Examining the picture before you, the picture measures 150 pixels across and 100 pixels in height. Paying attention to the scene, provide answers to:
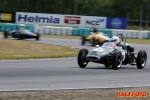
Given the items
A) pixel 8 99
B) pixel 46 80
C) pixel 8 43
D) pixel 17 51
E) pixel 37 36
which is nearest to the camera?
pixel 8 99

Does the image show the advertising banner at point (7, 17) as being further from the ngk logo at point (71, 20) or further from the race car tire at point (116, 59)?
the race car tire at point (116, 59)

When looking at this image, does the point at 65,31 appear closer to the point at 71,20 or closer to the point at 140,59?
the point at 71,20

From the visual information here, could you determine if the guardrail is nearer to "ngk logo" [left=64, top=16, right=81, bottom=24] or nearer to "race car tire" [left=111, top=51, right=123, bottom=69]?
"ngk logo" [left=64, top=16, right=81, bottom=24]

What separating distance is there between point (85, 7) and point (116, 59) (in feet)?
142

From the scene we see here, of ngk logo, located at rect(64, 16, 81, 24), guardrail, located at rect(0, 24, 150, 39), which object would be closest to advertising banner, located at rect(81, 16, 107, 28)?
ngk logo, located at rect(64, 16, 81, 24)

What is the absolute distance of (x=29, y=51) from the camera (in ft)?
76.0

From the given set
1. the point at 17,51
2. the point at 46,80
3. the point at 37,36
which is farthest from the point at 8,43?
the point at 46,80

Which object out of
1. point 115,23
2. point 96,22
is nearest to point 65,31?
point 96,22

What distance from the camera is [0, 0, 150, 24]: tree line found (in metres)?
58.4

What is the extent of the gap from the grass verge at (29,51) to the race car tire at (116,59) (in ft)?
17.8

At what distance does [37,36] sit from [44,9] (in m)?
26.3

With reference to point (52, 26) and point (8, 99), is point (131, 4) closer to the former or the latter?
point (52, 26)

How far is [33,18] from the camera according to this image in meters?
45.5

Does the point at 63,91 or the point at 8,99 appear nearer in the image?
the point at 8,99
